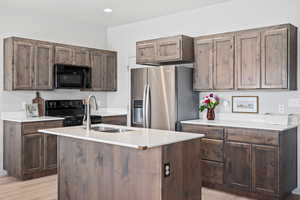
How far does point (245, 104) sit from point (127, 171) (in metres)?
2.29

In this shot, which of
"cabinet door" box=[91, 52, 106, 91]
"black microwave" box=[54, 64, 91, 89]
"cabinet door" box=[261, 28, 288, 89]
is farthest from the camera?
"cabinet door" box=[91, 52, 106, 91]

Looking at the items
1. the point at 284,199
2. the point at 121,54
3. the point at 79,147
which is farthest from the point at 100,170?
the point at 121,54

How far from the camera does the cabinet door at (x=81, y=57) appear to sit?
16.9 feet

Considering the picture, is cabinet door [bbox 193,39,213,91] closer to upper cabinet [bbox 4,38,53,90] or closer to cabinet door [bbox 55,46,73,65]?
cabinet door [bbox 55,46,73,65]

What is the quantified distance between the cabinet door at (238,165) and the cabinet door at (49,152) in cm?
258

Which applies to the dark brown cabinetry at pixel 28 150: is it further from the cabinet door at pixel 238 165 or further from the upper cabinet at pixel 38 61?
the cabinet door at pixel 238 165

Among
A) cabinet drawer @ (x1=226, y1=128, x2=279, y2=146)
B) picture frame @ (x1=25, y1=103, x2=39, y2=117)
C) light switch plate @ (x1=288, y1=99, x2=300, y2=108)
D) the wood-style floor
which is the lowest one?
the wood-style floor

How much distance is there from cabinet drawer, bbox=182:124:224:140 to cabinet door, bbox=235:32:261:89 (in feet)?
2.15

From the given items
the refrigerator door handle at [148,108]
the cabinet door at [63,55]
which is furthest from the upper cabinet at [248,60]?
the cabinet door at [63,55]

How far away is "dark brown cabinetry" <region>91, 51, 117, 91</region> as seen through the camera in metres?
5.45

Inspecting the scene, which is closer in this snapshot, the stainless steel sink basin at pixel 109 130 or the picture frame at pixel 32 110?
the stainless steel sink basin at pixel 109 130

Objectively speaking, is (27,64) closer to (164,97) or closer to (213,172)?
(164,97)

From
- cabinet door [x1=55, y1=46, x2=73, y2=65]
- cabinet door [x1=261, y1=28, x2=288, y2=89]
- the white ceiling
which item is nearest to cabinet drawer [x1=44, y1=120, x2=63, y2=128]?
cabinet door [x1=55, y1=46, x2=73, y2=65]

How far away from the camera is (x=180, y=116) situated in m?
4.25
